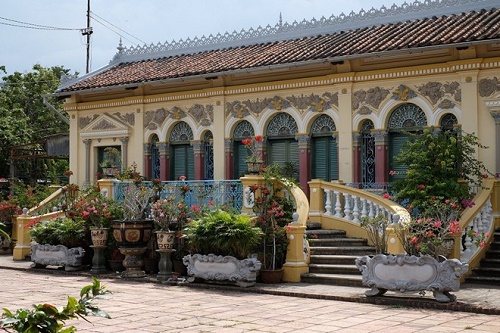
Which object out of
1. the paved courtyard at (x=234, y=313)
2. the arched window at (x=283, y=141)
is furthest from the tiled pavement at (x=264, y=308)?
the arched window at (x=283, y=141)

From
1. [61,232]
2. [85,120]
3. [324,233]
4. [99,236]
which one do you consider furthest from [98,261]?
[85,120]

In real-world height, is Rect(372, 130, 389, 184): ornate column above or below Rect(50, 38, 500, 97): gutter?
below

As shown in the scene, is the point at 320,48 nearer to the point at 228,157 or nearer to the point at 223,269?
the point at 228,157

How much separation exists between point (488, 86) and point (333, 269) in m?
5.15

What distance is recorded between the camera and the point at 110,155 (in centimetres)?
2114

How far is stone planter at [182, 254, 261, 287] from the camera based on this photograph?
12.5 meters

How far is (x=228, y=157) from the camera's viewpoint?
19.3m

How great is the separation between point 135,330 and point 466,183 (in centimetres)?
791

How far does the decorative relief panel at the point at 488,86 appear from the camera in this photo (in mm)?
14977

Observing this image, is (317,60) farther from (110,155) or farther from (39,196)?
(39,196)

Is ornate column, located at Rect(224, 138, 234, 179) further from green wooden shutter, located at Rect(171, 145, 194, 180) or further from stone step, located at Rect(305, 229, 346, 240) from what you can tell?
stone step, located at Rect(305, 229, 346, 240)

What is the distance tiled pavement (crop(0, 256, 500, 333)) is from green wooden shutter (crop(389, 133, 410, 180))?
15.3 ft

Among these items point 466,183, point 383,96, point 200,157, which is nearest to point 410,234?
point 466,183

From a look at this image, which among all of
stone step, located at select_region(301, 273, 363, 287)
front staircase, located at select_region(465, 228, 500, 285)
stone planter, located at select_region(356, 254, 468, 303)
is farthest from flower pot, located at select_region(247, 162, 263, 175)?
front staircase, located at select_region(465, 228, 500, 285)
